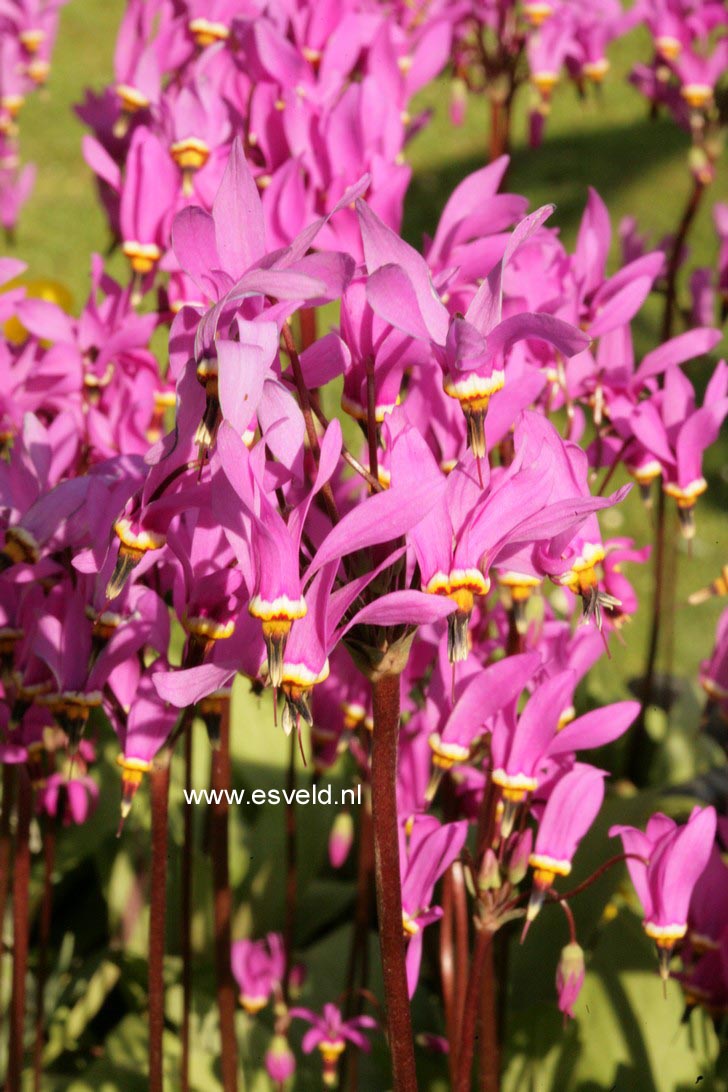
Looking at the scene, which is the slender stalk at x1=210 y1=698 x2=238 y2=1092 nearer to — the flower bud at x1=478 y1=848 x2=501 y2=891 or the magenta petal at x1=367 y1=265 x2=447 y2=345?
the flower bud at x1=478 y1=848 x2=501 y2=891

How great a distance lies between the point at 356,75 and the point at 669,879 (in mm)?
1293

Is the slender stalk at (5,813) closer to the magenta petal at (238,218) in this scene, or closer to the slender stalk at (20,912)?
the slender stalk at (20,912)

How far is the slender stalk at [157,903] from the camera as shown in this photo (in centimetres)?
128

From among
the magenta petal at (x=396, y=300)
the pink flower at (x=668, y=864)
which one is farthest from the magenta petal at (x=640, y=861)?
the magenta petal at (x=396, y=300)

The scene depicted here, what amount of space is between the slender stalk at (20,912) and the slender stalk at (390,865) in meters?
0.58

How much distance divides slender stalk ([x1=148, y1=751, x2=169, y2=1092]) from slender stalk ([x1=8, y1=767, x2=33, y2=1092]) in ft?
0.69

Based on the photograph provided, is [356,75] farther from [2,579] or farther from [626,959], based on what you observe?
[626,959]

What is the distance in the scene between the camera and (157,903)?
132cm

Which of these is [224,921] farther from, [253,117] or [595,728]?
[253,117]

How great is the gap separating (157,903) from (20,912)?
0.26m

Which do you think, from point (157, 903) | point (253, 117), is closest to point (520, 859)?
point (157, 903)

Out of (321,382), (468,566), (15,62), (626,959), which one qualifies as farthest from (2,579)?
(15,62)

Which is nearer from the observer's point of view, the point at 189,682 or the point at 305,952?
the point at 189,682

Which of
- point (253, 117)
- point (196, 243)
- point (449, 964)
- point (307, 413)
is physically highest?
point (253, 117)
